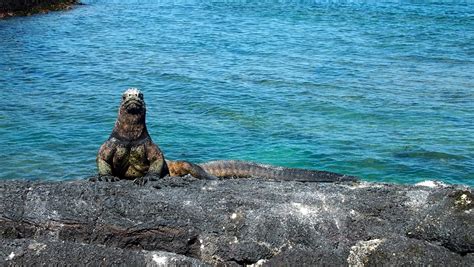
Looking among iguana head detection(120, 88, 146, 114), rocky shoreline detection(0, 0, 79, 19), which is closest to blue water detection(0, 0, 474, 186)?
rocky shoreline detection(0, 0, 79, 19)

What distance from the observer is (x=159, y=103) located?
16.2m

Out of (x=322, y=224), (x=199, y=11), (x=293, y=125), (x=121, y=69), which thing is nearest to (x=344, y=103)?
(x=293, y=125)

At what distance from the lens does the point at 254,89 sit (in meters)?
17.8

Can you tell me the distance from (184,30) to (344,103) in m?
13.0

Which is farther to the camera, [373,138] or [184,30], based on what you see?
[184,30]

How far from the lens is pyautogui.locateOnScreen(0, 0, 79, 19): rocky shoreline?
30.8m

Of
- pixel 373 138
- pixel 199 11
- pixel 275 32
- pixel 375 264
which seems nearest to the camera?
pixel 375 264

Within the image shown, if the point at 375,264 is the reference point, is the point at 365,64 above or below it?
below

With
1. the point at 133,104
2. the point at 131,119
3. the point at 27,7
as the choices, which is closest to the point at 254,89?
the point at 131,119

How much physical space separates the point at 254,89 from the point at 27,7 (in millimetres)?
17721

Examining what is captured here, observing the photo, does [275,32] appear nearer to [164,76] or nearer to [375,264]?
[164,76]

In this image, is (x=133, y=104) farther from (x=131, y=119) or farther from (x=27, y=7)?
(x=27, y=7)

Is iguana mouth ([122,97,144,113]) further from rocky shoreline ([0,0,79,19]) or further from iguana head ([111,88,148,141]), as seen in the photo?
rocky shoreline ([0,0,79,19])

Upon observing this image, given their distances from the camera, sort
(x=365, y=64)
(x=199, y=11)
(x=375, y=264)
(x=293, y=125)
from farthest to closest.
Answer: (x=199, y=11) < (x=365, y=64) < (x=293, y=125) < (x=375, y=264)
